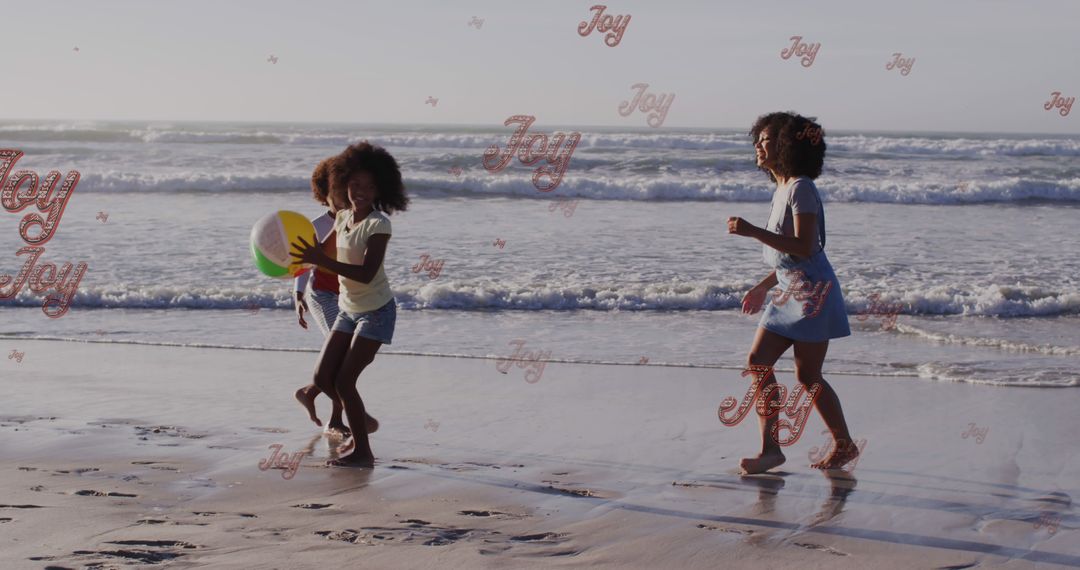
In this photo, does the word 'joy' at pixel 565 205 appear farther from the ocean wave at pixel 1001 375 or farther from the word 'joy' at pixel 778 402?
the word 'joy' at pixel 778 402

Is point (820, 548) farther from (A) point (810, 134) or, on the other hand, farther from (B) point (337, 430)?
(B) point (337, 430)

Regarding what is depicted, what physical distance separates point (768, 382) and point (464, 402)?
7.59 feet

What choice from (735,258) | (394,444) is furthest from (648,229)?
(394,444)

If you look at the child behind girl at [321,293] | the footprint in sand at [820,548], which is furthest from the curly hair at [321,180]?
the footprint in sand at [820,548]

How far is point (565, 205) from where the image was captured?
21.0m

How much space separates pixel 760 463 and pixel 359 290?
2.06 meters

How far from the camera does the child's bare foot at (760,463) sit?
5.08m

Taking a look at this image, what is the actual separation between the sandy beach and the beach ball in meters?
0.92

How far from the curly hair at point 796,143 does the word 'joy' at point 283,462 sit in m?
2.64

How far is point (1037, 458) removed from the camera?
5465mm

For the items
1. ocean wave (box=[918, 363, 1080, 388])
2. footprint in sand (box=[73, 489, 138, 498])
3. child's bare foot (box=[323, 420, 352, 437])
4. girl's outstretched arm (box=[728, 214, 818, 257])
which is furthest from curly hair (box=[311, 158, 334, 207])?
ocean wave (box=[918, 363, 1080, 388])

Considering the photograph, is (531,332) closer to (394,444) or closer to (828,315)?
(394,444)

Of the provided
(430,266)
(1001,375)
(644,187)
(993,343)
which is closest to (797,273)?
(1001,375)

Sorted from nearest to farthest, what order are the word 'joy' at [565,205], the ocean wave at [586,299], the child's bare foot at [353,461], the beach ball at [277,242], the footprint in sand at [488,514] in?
the footprint in sand at [488,514] → the child's bare foot at [353,461] → the beach ball at [277,242] → the ocean wave at [586,299] → the word 'joy' at [565,205]
